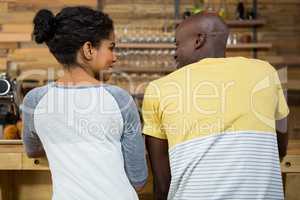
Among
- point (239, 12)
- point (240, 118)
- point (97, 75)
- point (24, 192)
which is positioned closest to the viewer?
point (240, 118)

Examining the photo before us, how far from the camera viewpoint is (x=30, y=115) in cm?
134

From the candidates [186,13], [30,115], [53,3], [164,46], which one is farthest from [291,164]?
[53,3]

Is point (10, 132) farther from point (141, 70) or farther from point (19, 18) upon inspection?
point (19, 18)

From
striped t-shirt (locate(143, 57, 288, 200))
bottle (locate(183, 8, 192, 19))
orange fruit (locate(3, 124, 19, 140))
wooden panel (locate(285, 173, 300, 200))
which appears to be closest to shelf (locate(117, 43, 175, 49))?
bottle (locate(183, 8, 192, 19))

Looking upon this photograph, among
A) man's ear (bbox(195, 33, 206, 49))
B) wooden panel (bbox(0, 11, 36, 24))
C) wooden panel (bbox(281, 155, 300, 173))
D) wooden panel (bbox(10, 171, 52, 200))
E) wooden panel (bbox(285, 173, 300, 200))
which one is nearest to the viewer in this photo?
man's ear (bbox(195, 33, 206, 49))

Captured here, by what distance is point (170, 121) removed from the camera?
1.29m

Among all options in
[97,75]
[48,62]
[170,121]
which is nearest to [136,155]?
[170,121]

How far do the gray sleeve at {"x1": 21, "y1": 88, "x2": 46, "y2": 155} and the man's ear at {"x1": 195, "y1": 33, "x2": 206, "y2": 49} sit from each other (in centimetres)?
44

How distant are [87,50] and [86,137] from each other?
0.76ft

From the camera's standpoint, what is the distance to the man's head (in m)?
1.36

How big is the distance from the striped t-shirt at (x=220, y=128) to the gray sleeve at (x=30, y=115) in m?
0.30

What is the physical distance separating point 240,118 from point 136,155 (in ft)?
0.97

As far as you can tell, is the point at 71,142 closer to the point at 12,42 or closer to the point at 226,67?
the point at 226,67

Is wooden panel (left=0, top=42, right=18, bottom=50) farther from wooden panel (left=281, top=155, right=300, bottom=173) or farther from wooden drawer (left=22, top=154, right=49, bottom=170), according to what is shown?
wooden panel (left=281, top=155, right=300, bottom=173)
